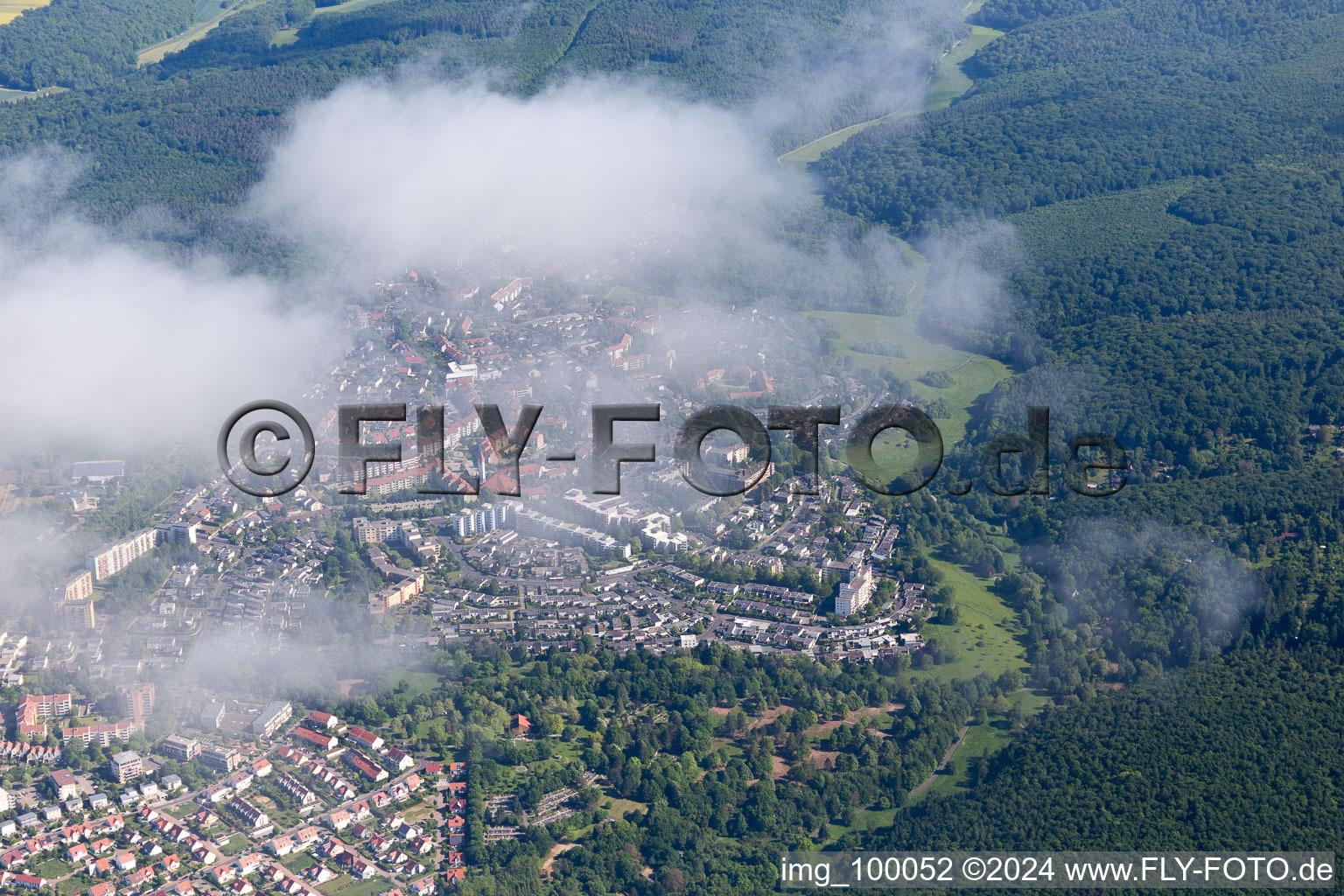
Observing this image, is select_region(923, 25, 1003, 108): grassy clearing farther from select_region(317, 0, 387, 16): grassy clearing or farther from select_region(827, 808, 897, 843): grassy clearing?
select_region(827, 808, 897, 843): grassy clearing

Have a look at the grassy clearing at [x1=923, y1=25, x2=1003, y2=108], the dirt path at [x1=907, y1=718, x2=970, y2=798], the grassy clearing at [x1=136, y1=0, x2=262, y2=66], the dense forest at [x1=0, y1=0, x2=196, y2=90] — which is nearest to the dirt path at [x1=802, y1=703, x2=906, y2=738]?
the dirt path at [x1=907, y1=718, x2=970, y2=798]

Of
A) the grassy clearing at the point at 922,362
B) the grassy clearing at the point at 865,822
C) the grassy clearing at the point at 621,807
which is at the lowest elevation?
the grassy clearing at the point at 865,822

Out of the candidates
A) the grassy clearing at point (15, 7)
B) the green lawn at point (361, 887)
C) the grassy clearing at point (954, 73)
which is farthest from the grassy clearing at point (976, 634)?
the grassy clearing at point (15, 7)

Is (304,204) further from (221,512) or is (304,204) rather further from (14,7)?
(14,7)

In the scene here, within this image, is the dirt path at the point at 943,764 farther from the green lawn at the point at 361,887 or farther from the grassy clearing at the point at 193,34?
the grassy clearing at the point at 193,34

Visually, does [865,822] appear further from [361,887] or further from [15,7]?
[15,7]
